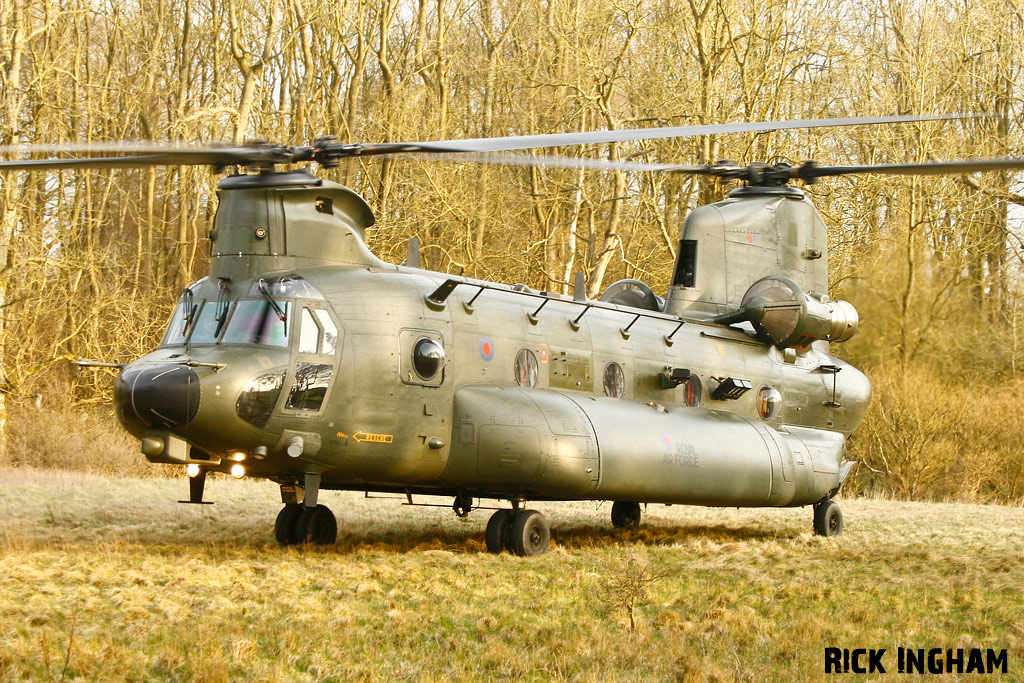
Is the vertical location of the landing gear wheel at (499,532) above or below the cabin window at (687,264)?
below

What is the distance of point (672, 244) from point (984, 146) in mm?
8642

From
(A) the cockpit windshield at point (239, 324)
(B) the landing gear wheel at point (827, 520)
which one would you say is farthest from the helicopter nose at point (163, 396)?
(B) the landing gear wheel at point (827, 520)

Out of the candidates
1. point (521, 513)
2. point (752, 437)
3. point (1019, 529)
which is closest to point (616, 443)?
point (521, 513)

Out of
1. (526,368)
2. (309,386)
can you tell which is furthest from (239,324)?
(526,368)

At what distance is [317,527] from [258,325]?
303cm

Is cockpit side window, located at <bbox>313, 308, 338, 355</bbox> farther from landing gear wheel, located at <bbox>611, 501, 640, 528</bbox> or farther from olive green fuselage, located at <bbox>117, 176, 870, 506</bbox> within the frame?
landing gear wheel, located at <bbox>611, 501, 640, 528</bbox>

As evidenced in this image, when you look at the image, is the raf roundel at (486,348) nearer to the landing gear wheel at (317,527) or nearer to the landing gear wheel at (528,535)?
the landing gear wheel at (528,535)

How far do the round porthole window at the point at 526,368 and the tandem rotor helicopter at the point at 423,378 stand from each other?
40 mm

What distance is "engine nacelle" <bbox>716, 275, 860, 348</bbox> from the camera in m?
17.1

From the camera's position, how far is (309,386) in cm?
1192

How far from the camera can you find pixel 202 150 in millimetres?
11023

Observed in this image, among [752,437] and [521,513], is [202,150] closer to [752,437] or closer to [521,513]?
[521,513]

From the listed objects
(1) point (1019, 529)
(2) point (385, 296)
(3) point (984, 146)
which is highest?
(3) point (984, 146)

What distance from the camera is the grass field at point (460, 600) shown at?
7672 mm
